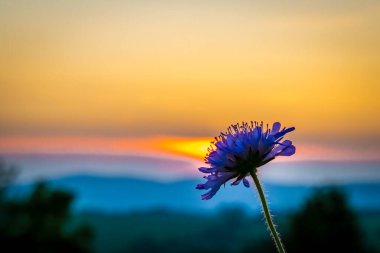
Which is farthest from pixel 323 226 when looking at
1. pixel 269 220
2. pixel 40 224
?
pixel 269 220

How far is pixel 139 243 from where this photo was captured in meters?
103

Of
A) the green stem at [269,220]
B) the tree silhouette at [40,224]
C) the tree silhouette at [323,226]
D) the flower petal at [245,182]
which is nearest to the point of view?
the green stem at [269,220]

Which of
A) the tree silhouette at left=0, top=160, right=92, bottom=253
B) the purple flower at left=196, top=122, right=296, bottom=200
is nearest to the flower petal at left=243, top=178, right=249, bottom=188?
the purple flower at left=196, top=122, right=296, bottom=200

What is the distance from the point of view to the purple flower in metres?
4.94

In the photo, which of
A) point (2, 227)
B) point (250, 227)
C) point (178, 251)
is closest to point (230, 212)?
point (250, 227)

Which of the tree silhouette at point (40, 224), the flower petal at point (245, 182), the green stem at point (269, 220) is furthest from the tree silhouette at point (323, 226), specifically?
the green stem at point (269, 220)

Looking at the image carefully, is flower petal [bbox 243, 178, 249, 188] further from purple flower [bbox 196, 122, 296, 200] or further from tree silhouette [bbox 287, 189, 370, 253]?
tree silhouette [bbox 287, 189, 370, 253]

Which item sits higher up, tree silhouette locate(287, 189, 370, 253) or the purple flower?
tree silhouette locate(287, 189, 370, 253)

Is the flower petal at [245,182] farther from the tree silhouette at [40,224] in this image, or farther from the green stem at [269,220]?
the tree silhouette at [40,224]

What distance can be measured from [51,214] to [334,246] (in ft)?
91.5

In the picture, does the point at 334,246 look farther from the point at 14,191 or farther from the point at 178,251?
the point at 178,251

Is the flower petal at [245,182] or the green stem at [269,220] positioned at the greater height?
the flower petal at [245,182]

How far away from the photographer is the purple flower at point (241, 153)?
4941 millimetres

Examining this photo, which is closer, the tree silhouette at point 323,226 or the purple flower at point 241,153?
the purple flower at point 241,153
